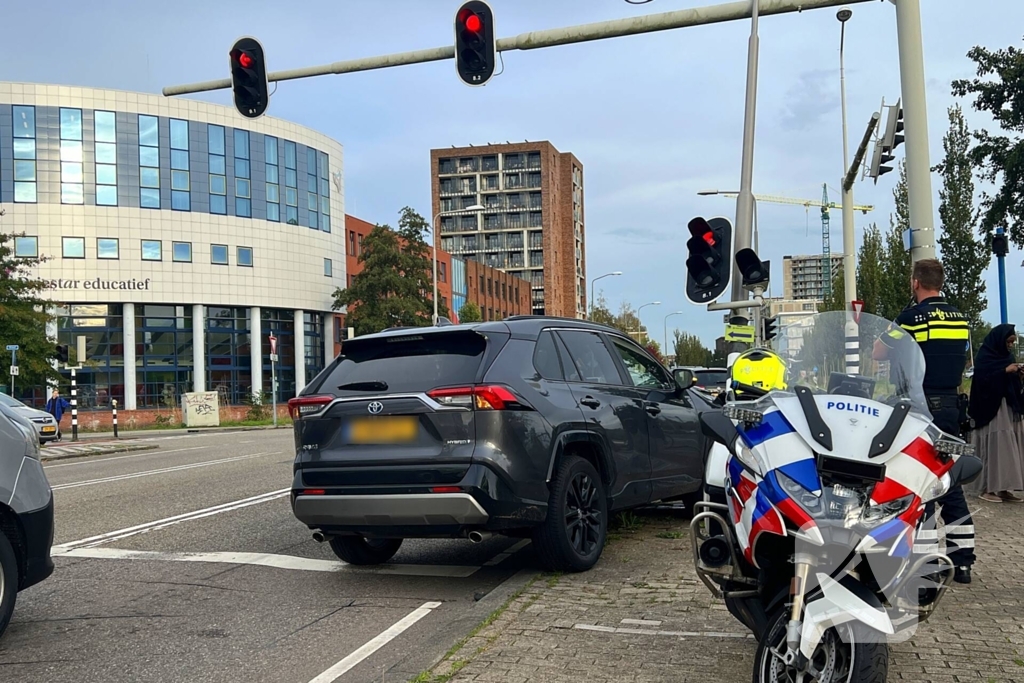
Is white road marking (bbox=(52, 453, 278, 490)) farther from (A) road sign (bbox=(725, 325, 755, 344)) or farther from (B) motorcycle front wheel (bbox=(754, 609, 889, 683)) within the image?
(B) motorcycle front wheel (bbox=(754, 609, 889, 683))

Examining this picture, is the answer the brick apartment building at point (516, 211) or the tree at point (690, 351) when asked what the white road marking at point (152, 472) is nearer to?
the tree at point (690, 351)

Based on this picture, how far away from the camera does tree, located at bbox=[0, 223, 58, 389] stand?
31.7m

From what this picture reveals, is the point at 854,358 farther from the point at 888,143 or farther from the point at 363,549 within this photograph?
the point at 888,143

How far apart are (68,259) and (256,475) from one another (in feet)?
133

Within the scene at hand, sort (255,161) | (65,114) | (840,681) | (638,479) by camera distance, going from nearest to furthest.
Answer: (840,681), (638,479), (65,114), (255,161)

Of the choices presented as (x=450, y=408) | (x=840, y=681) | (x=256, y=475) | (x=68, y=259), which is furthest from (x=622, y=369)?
(x=68, y=259)

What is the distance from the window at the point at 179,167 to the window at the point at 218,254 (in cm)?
251

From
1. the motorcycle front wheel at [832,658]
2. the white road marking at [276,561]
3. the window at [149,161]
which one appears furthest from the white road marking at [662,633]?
the window at [149,161]

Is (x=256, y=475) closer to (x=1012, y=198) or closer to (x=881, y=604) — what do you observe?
(x=881, y=604)

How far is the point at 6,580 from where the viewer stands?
532 centimetres

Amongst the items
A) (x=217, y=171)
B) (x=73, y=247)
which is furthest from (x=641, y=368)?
(x=217, y=171)

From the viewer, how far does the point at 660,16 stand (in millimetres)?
10945

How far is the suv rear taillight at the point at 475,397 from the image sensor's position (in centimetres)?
624

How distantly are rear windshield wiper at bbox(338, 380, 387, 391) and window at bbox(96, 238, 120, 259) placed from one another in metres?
48.3
